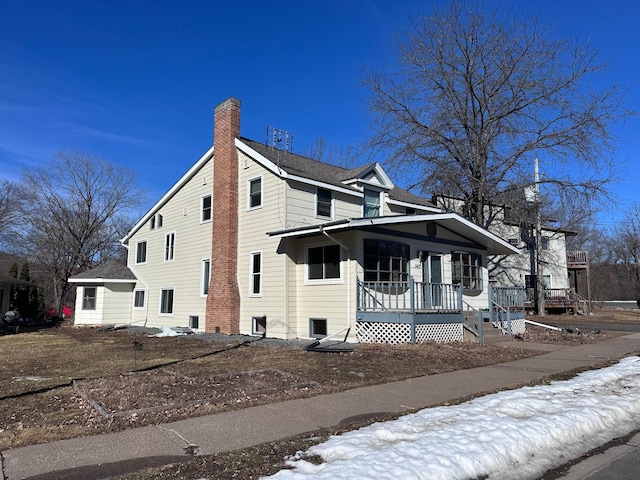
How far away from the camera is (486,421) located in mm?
5383

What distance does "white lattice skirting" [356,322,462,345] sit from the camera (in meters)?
13.5

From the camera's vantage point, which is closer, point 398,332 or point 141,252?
point 398,332

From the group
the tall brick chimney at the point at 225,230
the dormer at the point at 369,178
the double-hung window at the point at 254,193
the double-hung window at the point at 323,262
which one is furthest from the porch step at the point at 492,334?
the double-hung window at the point at 254,193

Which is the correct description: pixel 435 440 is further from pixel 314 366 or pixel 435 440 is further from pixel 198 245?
pixel 198 245

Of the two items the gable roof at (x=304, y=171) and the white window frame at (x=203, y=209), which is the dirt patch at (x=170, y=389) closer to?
the gable roof at (x=304, y=171)

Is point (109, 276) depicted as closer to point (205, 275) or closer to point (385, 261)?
point (205, 275)

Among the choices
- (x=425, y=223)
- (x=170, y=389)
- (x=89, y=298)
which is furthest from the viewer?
(x=89, y=298)

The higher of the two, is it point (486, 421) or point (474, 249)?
point (474, 249)

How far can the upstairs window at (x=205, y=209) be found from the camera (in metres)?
19.2

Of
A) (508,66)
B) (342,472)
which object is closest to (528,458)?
(342,472)

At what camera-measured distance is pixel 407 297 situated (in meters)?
15.7

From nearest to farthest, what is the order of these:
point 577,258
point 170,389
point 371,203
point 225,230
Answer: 1. point 170,389
2. point 225,230
3. point 371,203
4. point 577,258

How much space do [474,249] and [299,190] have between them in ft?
27.0

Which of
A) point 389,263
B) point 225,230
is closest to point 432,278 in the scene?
point 389,263
